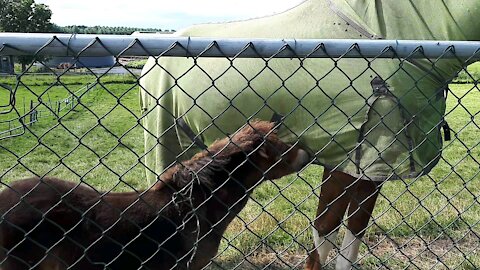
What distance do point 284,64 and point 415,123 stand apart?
0.84m

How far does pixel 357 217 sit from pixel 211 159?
4.07 feet

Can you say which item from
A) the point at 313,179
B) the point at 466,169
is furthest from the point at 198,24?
the point at 466,169

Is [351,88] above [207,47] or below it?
below

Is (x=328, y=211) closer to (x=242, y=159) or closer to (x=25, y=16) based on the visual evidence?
(x=242, y=159)

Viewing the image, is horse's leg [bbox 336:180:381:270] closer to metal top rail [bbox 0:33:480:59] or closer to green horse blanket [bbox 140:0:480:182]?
green horse blanket [bbox 140:0:480:182]

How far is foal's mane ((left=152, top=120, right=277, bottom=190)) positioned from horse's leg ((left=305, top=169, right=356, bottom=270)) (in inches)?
23.0

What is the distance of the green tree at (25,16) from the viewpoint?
36.0m

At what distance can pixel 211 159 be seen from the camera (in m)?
2.83

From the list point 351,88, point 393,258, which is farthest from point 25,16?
point 351,88

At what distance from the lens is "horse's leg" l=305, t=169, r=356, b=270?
3367 mm

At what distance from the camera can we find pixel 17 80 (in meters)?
1.68

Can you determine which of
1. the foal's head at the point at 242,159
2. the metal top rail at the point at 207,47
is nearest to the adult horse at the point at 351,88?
the foal's head at the point at 242,159

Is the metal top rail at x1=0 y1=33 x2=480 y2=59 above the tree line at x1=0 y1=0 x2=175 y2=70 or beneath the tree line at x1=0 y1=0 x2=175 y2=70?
above

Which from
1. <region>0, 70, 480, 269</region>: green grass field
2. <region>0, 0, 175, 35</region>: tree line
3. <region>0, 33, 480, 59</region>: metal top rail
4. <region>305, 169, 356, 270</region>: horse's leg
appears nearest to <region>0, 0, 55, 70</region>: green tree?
<region>0, 0, 175, 35</region>: tree line
